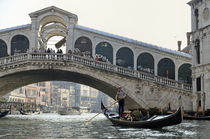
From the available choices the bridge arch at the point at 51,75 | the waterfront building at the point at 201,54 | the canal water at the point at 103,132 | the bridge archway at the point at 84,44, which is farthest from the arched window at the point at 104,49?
the canal water at the point at 103,132

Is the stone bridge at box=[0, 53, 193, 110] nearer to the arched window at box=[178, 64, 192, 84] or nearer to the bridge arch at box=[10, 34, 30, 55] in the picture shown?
the arched window at box=[178, 64, 192, 84]

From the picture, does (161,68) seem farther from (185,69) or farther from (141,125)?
(141,125)

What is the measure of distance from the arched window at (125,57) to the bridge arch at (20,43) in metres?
6.85

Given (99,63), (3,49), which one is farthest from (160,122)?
(3,49)

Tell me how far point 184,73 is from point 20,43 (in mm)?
12389

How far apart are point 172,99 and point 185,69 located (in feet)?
14.9

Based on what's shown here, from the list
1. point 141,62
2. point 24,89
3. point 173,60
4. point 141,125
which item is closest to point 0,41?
point 141,62

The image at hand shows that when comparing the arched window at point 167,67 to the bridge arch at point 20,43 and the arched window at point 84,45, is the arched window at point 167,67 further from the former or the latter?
the bridge arch at point 20,43

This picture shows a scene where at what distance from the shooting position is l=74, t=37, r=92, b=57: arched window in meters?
27.1

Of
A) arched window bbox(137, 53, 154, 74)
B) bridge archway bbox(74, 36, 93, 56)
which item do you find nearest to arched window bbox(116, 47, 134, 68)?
arched window bbox(137, 53, 154, 74)

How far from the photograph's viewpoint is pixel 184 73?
27312 mm

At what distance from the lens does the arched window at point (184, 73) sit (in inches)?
1073

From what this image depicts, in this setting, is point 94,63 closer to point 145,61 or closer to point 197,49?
point 145,61

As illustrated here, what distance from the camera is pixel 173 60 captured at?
27078mm
